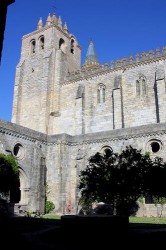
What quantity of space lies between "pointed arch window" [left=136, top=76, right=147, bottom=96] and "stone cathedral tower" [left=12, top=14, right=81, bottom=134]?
28.7ft

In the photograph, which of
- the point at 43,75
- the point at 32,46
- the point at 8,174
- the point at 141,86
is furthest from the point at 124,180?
the point at 32,46

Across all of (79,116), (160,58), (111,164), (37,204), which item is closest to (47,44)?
(79,116)

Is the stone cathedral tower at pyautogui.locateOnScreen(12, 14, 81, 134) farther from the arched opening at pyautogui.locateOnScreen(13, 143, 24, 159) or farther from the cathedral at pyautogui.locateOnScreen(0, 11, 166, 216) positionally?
the arched opening at pyautogui.locateOnScreen(13, 143, 24, 159)

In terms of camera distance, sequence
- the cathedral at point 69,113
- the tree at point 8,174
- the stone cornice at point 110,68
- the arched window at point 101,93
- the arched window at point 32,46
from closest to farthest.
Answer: the tree at point 8,174
the cathedral at point 69,113
the stone cornice at point 110,68
the arched window at point 101,93
the arched window at point 32,46

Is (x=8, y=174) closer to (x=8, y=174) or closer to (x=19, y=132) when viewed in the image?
(x=8, y=174)

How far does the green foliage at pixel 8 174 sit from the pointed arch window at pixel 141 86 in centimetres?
1511

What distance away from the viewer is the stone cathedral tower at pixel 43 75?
1377 inches

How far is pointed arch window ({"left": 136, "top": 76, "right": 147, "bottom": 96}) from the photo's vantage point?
102 feet

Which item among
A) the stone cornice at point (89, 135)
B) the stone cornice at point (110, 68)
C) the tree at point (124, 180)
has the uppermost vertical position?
the stone cornice at point (110, 68)

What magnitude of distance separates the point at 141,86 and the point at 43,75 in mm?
11658

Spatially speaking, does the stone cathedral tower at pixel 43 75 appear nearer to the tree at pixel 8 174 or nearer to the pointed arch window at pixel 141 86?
the pointed arch window at pixel 141 86

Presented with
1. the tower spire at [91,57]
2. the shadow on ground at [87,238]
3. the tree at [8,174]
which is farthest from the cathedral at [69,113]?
the shadow on ground at [87,238]

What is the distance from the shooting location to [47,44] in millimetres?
37625

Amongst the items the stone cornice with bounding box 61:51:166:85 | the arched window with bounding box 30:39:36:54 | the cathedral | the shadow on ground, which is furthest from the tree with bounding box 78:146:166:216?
the arched window with bounding box 30:39:36:54
